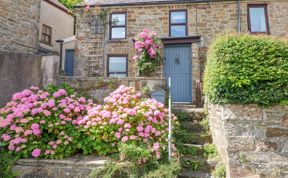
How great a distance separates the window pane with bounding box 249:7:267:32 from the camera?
11406 mm

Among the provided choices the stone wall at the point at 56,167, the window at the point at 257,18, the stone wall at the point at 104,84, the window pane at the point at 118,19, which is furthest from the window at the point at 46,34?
the window at the point at 257,18

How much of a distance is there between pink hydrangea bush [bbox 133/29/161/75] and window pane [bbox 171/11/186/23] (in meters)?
1.86

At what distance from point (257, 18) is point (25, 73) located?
993cm

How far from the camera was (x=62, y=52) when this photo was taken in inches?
603

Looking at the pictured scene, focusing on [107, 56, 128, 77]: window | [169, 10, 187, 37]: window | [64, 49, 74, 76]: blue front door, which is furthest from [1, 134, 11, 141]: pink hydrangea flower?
[64, 49, 74, 76]: blue front door

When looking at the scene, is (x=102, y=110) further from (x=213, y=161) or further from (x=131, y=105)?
(x=213, y=161)

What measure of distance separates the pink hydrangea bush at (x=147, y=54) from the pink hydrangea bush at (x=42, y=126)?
484 centimetres

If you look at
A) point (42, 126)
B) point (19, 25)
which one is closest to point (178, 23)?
point (19, 25)

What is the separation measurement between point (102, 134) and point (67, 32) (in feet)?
43.7

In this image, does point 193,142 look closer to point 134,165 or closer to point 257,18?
point 134,165

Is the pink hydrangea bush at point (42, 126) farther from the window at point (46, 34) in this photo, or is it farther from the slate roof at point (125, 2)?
the window at point (46, 34)

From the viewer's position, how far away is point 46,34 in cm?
1455

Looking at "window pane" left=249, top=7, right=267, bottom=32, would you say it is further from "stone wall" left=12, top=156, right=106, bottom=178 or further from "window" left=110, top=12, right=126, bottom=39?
"stone wall" left=12, top=156, right=106, bottom=178

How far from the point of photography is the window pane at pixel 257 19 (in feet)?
37.4
